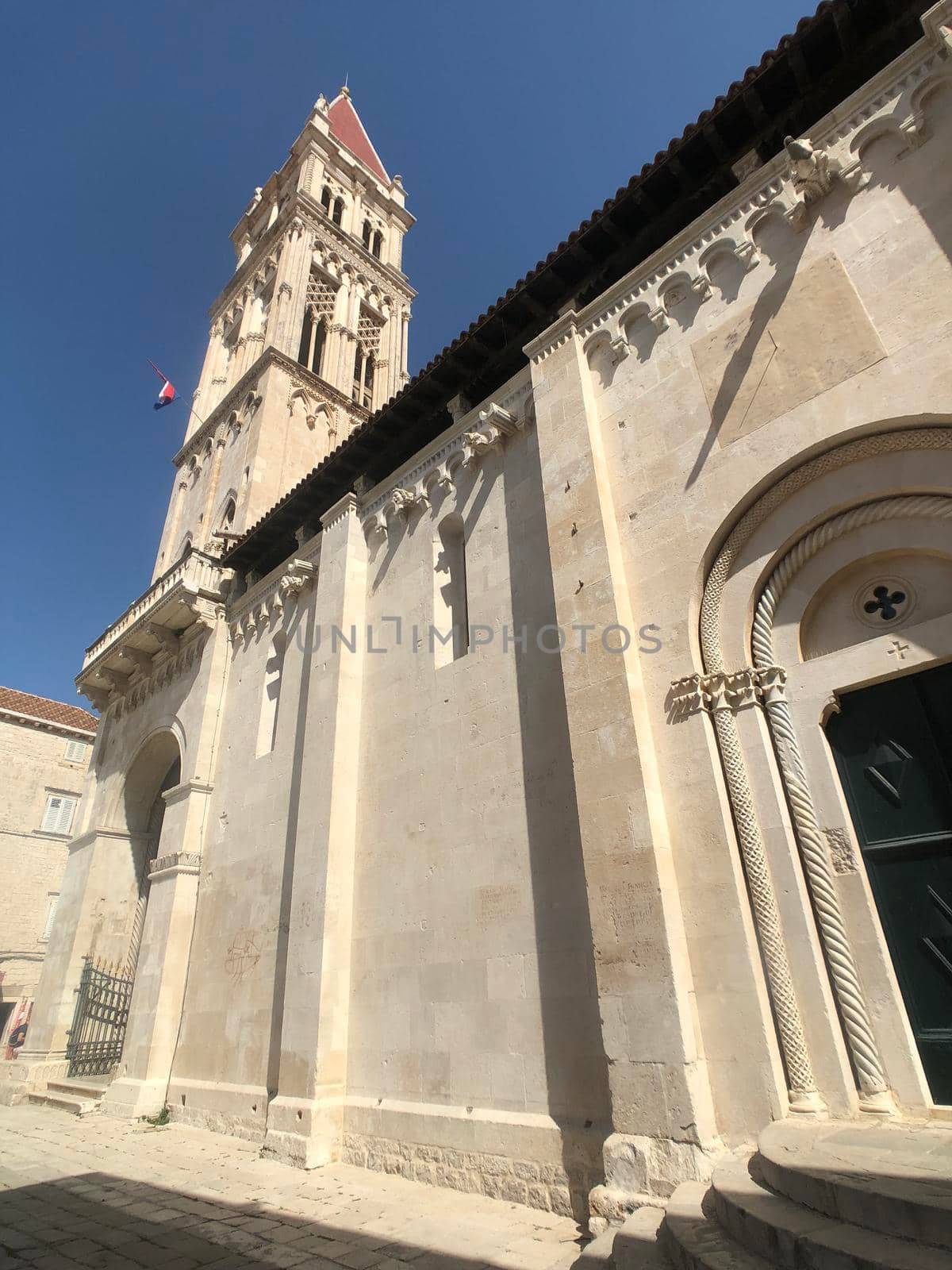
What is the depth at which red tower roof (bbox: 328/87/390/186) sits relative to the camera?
33250mm

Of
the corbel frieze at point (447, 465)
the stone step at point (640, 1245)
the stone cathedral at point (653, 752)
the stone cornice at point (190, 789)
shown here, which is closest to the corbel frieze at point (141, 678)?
the stone cornice at point (190, 789)

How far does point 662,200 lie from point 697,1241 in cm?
981

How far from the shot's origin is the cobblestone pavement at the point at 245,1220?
193 inches

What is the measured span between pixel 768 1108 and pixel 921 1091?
0.94 meters

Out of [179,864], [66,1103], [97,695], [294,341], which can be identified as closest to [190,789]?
[179,864]

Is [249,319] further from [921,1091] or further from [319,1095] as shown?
[921,1091]

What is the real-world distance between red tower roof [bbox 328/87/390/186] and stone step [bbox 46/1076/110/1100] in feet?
116

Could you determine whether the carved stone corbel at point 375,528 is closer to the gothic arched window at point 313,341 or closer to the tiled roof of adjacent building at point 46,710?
the gothic arched window at point 313,341

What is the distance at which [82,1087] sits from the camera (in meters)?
12.2

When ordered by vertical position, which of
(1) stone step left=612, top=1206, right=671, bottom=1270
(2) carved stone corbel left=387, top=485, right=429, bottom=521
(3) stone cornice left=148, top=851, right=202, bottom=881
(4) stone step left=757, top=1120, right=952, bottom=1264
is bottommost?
(1) stone step left=612, top=1206, right=671, bottom=1270

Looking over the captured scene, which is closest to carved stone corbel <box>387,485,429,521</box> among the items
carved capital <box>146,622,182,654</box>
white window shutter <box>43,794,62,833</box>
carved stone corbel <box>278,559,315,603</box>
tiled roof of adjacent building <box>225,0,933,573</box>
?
tiled roof of adjacent building <box>225,0,933,573</box>

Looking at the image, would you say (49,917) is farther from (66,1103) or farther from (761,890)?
(761,890)

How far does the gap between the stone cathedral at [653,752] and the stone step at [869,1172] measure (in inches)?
1.0

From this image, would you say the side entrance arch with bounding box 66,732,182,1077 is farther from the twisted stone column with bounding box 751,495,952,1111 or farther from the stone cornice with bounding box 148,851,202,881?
the twisted stone column with bounding box 751,495,952,1111
